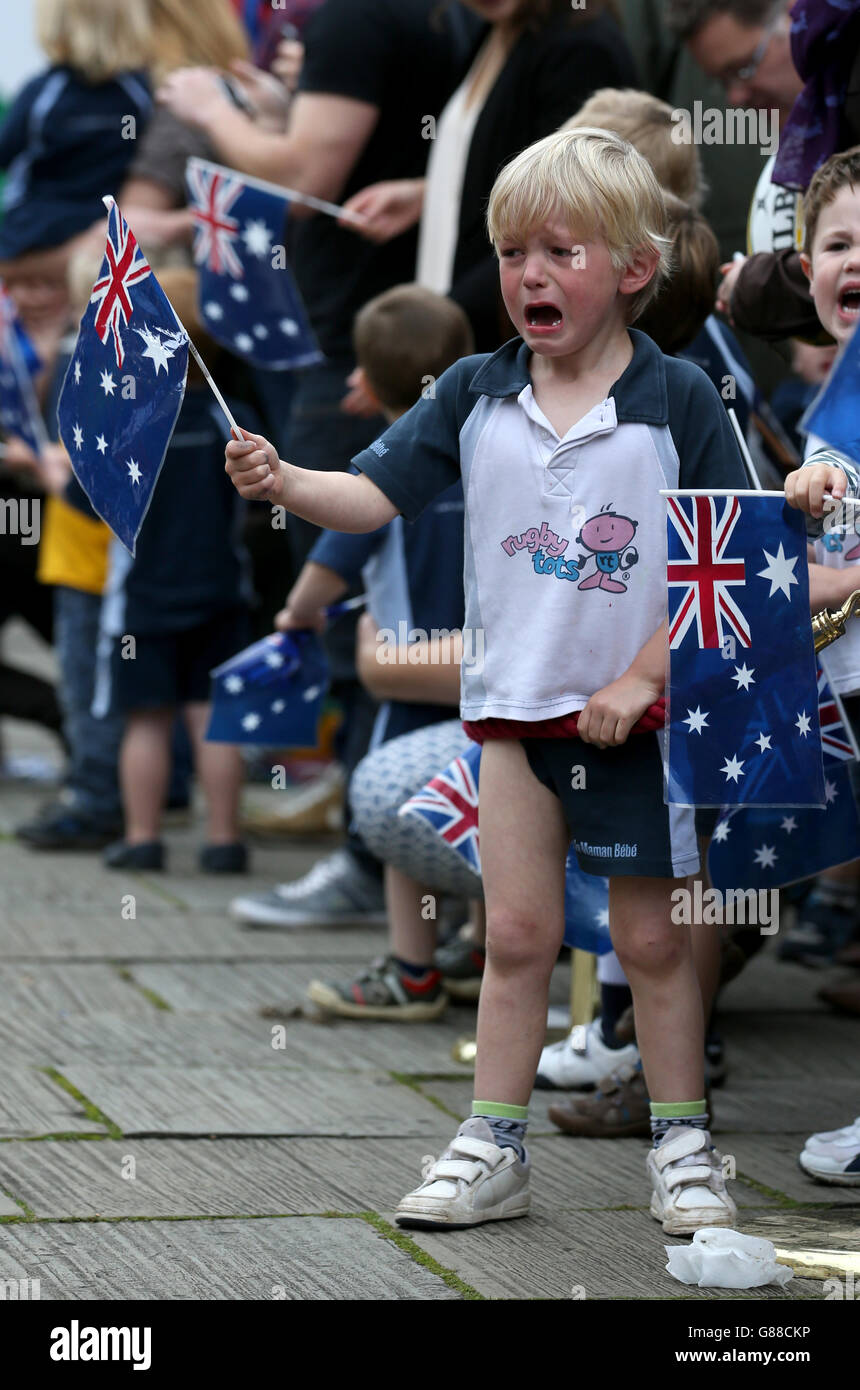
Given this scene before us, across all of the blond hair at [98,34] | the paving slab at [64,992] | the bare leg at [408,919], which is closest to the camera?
the paving slab at [64,992]

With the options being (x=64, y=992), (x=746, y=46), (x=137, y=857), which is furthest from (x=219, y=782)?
(x=746, y=46)

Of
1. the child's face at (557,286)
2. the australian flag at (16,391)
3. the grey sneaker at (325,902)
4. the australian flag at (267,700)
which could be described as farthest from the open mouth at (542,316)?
the australian flag at (16,391)

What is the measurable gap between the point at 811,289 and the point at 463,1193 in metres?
A: 1.55

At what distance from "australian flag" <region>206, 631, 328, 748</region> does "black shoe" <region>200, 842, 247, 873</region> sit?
4.83 feet

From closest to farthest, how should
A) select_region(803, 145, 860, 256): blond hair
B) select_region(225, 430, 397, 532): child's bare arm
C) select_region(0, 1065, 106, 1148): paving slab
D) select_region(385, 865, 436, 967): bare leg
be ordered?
1. select_region(225, 430, 397, 532): child's bare arm
2. select_region(803, 145, 860, 256): blond hair
3. select_region(0, 1065, 106, 1148): paving slab
4. select_region(385, 865, 436, 967): bare leg

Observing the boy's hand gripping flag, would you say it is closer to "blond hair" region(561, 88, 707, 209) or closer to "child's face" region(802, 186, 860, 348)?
"child's face" region(802, 186, 860, 348)

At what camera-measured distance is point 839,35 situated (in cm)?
342

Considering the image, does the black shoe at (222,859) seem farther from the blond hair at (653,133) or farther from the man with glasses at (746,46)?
the blond hair at (653,133)

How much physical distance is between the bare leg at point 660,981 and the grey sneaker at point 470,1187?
26 centimetres

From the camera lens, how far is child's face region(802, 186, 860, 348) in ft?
10.2

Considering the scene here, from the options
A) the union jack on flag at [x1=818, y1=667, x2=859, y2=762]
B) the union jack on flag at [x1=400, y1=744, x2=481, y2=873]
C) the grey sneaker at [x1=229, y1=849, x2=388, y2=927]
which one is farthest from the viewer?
the grey sneaker at [x1=229, y1=849, x2=388, y2=927]

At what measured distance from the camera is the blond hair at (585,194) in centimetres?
291

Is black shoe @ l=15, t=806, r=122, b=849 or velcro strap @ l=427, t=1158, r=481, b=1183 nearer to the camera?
velcro strap @ l=427, t=1158, r=481, b=1183

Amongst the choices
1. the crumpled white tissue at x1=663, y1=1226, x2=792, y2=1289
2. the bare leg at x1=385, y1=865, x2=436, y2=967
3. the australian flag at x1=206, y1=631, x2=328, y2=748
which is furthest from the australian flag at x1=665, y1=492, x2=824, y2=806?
the australian flag at x1=206, y1=631, x2=328, y2=748
